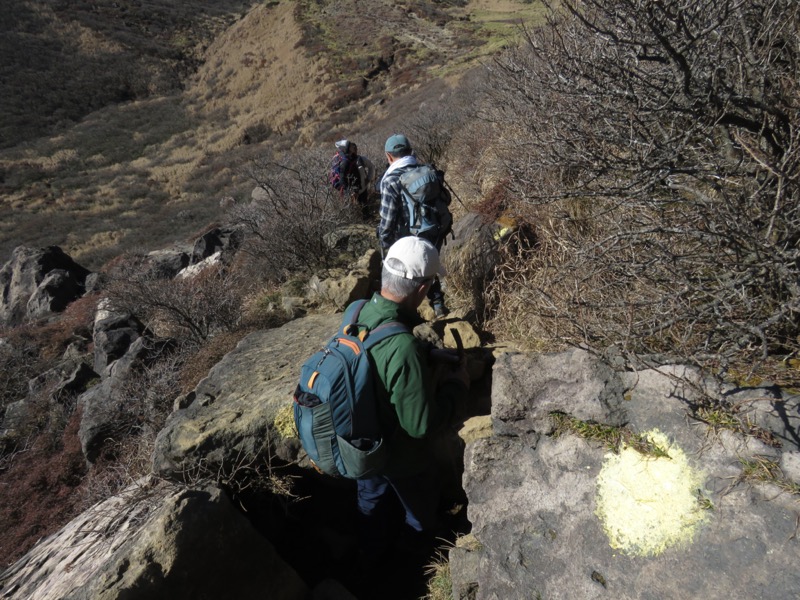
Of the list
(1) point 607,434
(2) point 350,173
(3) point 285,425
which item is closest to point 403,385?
(1) point 607,434

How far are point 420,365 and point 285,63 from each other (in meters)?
39.4

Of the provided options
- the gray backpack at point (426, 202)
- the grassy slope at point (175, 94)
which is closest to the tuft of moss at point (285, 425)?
the gray backpack at point (426, 202)

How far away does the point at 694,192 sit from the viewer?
89.2 inches

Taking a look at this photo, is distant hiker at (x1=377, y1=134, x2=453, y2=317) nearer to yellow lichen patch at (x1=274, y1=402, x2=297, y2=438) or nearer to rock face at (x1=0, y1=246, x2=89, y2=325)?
yellow lichen patch at (x1=274, y1=402, x2=297, y2=438)

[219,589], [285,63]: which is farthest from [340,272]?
[285,63]

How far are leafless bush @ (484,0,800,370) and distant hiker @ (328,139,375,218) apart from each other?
158 inches

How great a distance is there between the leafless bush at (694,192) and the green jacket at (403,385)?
77 cm

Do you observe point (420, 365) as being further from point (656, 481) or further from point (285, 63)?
point (285, 63)

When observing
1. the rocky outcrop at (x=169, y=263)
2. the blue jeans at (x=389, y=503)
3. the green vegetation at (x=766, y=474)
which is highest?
the green vegetation at (x=766, y=474)

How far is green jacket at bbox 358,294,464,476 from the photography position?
7.66ft

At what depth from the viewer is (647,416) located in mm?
2117

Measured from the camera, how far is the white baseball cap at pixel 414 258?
2461 millimetres

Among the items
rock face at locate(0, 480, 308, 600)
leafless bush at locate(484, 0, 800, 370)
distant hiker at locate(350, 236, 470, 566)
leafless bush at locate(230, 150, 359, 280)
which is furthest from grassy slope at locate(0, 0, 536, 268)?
leafless bush at locate(484, 0, 800, 370)

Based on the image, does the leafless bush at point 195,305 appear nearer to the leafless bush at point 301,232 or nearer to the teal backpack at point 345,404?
the leafless bush at point 301,232
